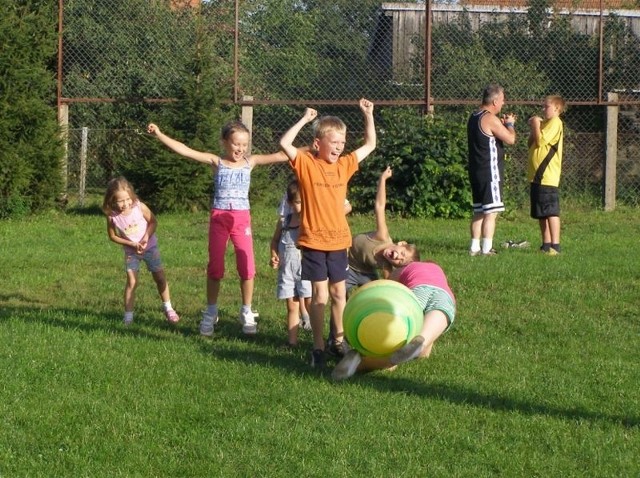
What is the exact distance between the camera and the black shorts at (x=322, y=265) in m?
7.51

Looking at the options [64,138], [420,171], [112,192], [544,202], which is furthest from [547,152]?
[64,138]

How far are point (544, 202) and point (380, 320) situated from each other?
625cm

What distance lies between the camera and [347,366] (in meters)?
7.03

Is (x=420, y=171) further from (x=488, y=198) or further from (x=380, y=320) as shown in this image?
(x=380, y=320)

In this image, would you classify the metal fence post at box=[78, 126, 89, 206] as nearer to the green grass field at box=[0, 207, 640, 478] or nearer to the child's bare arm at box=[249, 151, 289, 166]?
the green grass field at box=[0, 207, 640, 478]

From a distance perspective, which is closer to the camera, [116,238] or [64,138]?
[116,238]

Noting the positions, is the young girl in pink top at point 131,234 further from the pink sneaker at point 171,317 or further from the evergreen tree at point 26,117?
the evergreen tree at point 26,117

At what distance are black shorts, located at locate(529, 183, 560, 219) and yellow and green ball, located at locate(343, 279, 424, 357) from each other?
5.79 meters

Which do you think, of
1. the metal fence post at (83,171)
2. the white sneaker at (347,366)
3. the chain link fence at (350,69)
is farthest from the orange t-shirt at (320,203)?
the metal fence post at (83,171)

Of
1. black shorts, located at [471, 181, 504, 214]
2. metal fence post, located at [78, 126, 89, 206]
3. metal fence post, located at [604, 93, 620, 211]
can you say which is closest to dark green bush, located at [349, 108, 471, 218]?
metal fence post, located at [604, 93, 620, 211]

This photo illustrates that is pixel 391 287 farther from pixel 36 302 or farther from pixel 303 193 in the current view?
pixel 36 302

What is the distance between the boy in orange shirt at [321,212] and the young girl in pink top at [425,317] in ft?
1.40

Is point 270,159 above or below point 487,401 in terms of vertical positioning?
above

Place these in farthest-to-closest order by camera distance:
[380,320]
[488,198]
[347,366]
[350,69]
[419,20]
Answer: [419,20] → [350,69] → [488,198] → [347,366] → [380,320]
